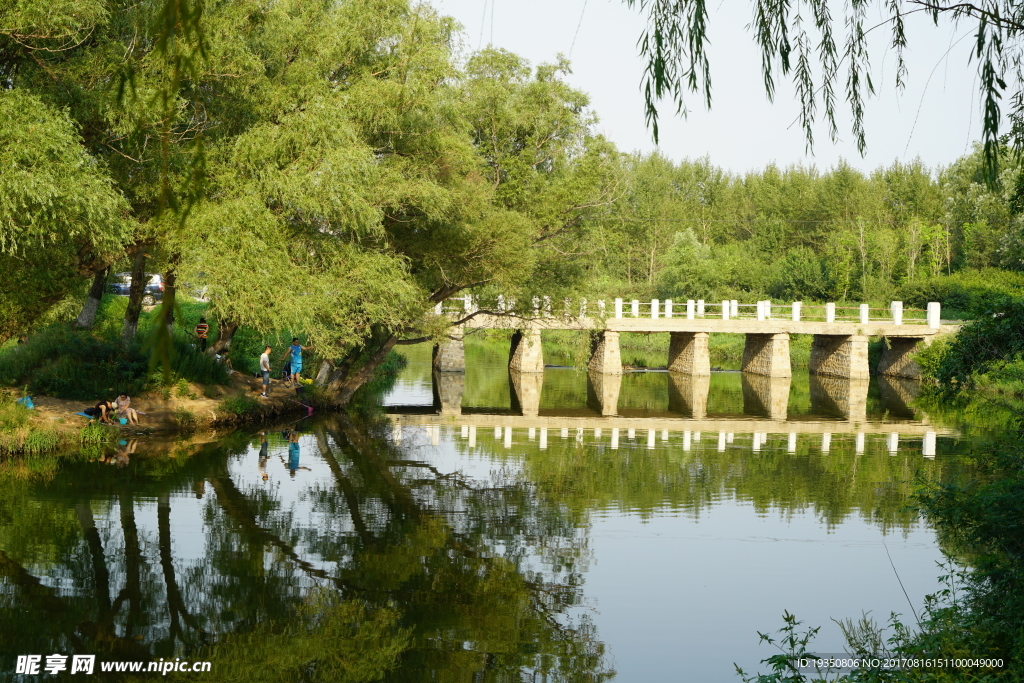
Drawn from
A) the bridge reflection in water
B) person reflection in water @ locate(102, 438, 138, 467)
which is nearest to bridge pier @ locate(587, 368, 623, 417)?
the bridge reflection in water

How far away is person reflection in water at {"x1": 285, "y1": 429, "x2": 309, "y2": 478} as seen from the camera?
16511 millimetres

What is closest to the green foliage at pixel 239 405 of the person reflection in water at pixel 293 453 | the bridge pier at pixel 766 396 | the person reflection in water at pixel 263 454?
the person reflection in water at pixel 263 454

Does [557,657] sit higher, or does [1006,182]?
[1006,182]

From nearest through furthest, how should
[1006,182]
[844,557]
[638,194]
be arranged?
1. [844,557]
2. [1006,182]
3. [638,194]

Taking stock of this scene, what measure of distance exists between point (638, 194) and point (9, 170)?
52.4 meters

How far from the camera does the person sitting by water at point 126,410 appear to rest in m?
18.0

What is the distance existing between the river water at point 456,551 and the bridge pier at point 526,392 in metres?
5.62

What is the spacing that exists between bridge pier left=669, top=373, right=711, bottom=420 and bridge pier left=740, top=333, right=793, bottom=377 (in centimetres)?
227

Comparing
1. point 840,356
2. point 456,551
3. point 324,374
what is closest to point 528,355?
point 840,356

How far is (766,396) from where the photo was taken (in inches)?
1257

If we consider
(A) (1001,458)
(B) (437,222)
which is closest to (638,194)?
(B) (437,222)

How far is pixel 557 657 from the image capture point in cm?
839

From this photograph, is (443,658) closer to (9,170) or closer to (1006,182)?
(9,170)

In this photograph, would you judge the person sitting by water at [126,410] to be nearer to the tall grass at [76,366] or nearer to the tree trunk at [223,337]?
the tall grass at [76,366]
